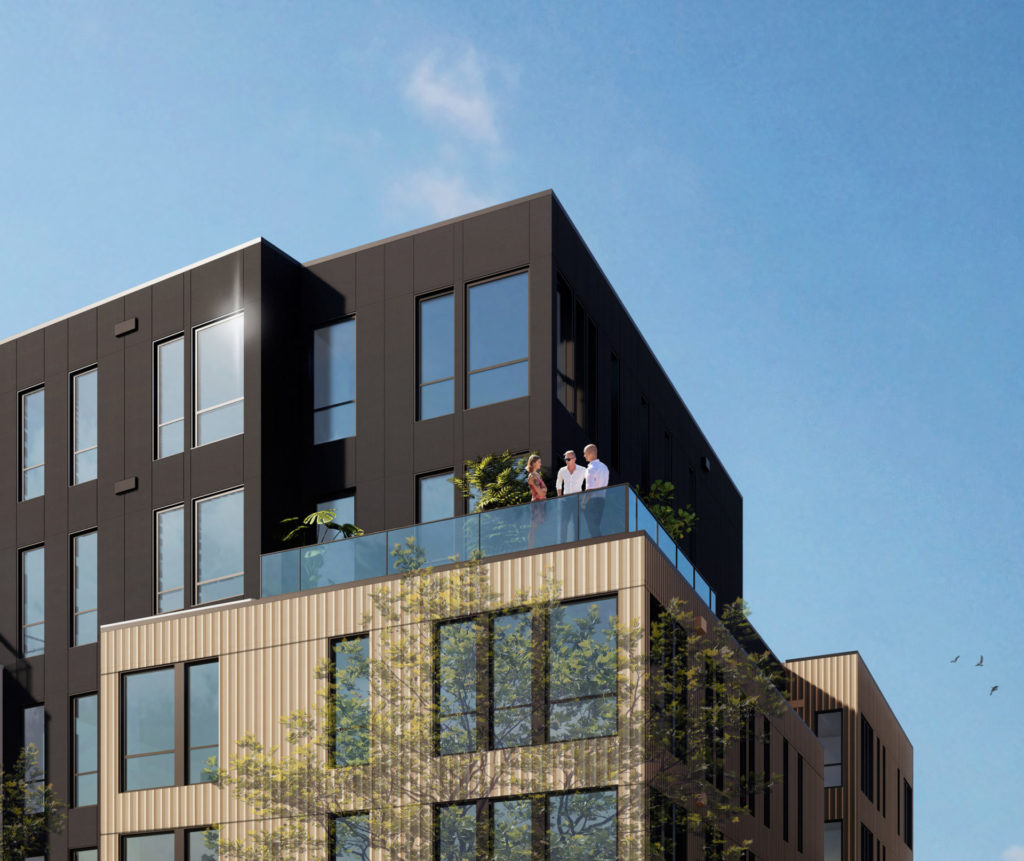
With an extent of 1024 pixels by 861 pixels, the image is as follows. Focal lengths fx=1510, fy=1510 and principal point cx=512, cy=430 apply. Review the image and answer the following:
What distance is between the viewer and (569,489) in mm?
25750

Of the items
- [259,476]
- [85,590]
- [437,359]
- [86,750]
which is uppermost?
[437,359]

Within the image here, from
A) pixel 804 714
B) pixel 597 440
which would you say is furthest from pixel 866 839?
pixel 597 440

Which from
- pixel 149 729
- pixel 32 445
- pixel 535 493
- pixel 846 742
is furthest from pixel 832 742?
pixel 32 445

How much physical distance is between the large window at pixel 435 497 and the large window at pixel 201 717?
16.5 ft

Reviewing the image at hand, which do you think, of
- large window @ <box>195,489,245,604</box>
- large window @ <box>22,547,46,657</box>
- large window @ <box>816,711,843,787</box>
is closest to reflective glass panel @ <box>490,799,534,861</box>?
large window @ <box>195,489,245,604</box>

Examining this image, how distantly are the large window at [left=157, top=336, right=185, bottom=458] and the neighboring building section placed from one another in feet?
70.6

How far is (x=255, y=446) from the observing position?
3052 cm

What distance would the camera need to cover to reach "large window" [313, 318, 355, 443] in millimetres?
31562

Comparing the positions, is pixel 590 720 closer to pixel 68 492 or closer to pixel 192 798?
pixel 192 798

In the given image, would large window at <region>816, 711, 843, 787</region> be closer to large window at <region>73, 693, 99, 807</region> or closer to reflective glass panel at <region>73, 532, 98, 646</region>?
large window at <region>73, 693, 99, 807</region>

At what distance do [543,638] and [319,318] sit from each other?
10484 millimetres

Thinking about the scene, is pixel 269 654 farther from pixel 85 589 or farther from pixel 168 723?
pixel 85 589

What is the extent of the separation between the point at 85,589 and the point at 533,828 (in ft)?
44.6

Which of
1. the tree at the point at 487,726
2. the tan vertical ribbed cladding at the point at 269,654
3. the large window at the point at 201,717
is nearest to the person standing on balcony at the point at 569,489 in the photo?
the tan vertical ribbed cladding at the point at 269,654
